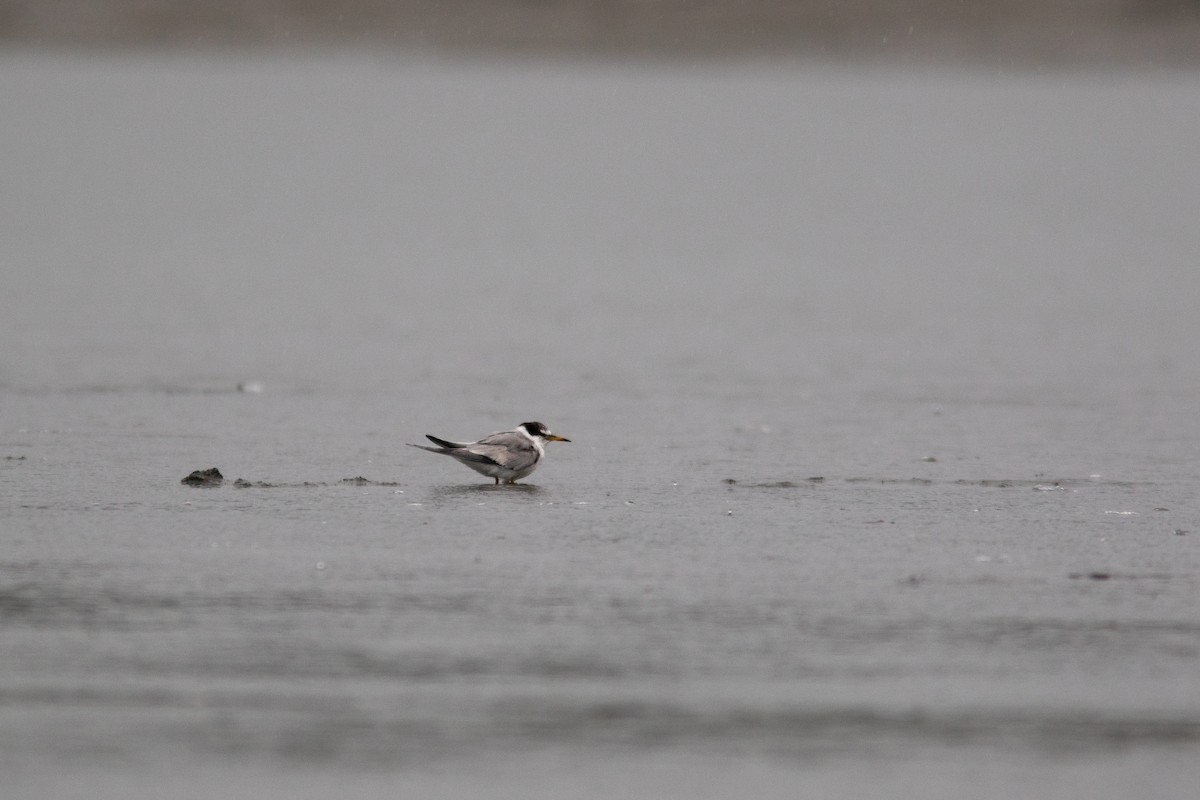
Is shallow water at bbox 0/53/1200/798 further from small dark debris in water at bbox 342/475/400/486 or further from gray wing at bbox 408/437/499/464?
gray wing at bbox 408/437/499/464

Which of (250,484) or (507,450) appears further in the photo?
(507,450)

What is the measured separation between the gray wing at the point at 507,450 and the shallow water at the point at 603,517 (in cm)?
18

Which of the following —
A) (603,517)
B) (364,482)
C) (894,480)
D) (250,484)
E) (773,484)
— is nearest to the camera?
(603,517)

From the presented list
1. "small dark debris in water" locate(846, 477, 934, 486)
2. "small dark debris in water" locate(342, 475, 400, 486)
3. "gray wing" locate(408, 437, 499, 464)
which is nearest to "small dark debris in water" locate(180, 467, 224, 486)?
"small dark debris in water" locate(342, 475, 400, 486)

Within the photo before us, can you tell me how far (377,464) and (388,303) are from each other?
376 inches

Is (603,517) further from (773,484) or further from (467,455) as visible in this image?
(773,484)

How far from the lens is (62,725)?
576cm

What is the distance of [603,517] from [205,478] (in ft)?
6.70

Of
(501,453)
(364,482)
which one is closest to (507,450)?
(501,453)

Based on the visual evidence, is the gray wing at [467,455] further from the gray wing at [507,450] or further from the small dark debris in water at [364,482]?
the small dark debris in water at [364,482]

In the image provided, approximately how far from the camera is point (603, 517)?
888 cm

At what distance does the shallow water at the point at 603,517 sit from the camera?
575 centimetres


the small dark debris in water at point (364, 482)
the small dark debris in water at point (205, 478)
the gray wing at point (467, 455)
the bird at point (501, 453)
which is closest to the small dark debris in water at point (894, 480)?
the bird at point (501, 453)

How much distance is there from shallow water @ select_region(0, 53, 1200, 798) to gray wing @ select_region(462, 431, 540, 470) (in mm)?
183
